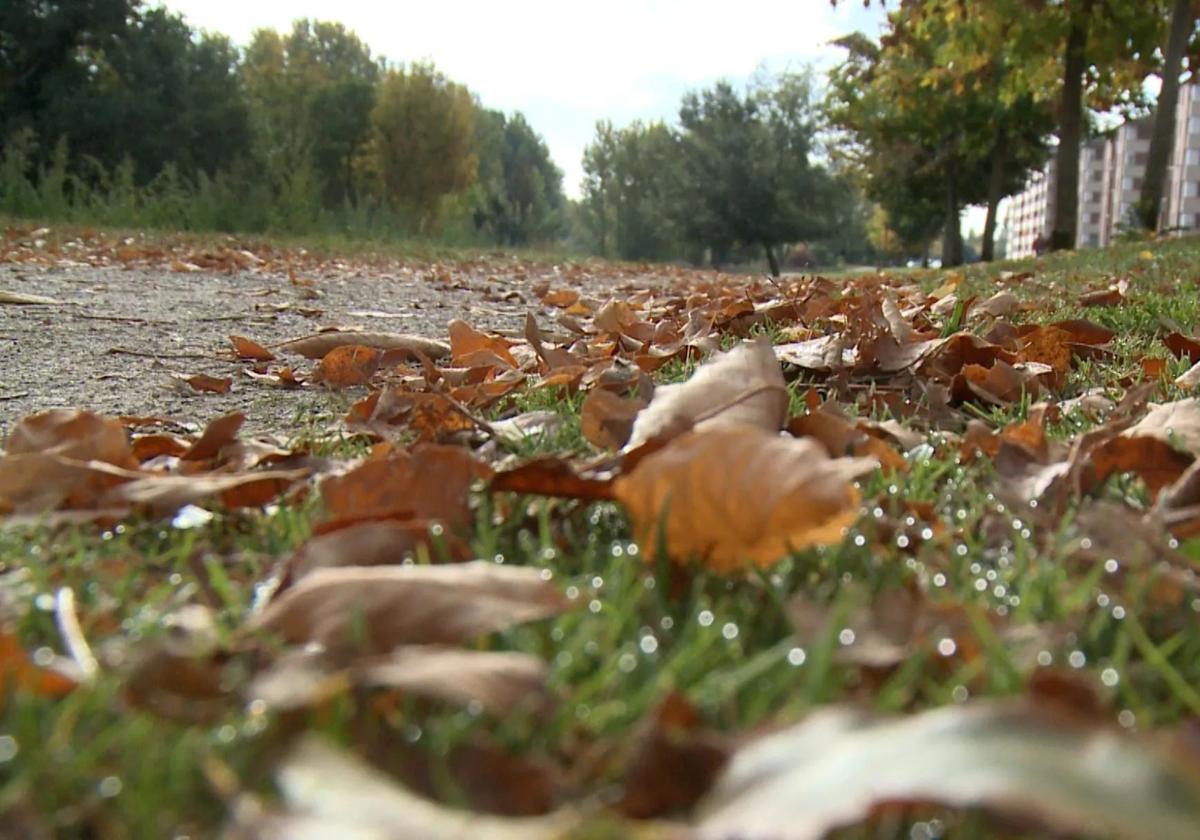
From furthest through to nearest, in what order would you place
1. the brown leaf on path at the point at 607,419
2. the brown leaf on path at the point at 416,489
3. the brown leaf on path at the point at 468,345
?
the brown leaf on path at the point at 468,345, the brown leaf on path at the point at 607,419, the brown leaf on path at the point at 416,489

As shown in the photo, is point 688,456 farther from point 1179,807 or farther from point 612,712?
point 1179,807

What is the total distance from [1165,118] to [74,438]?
54.5 feet

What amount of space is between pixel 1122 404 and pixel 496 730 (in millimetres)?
1407

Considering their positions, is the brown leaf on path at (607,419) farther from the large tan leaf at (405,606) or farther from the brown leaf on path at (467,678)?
the brown leaf on path at (467,678)

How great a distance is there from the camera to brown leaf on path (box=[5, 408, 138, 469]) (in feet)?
4.41

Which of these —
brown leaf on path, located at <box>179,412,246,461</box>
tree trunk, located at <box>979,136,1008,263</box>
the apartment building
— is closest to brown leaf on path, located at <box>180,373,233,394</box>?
brown leaf on path, located at <box>179,412,246,461</box>

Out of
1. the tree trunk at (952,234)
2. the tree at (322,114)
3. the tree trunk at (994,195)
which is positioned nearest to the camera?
the tree trunk at (994,195)

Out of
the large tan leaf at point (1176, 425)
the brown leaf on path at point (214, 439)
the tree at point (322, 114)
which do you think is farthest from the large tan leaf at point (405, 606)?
the tree at point (322, 114)

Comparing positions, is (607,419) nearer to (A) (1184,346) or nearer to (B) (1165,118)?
(A) (1184,346)

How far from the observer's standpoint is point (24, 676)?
71 cm

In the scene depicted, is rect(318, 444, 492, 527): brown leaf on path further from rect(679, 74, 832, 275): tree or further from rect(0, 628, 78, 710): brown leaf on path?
rect(679, 74, 832, 275): tree

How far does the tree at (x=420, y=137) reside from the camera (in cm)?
2911

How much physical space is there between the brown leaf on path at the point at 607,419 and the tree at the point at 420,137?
28232 millimetres

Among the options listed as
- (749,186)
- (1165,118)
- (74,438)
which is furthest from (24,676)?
(749,186)
